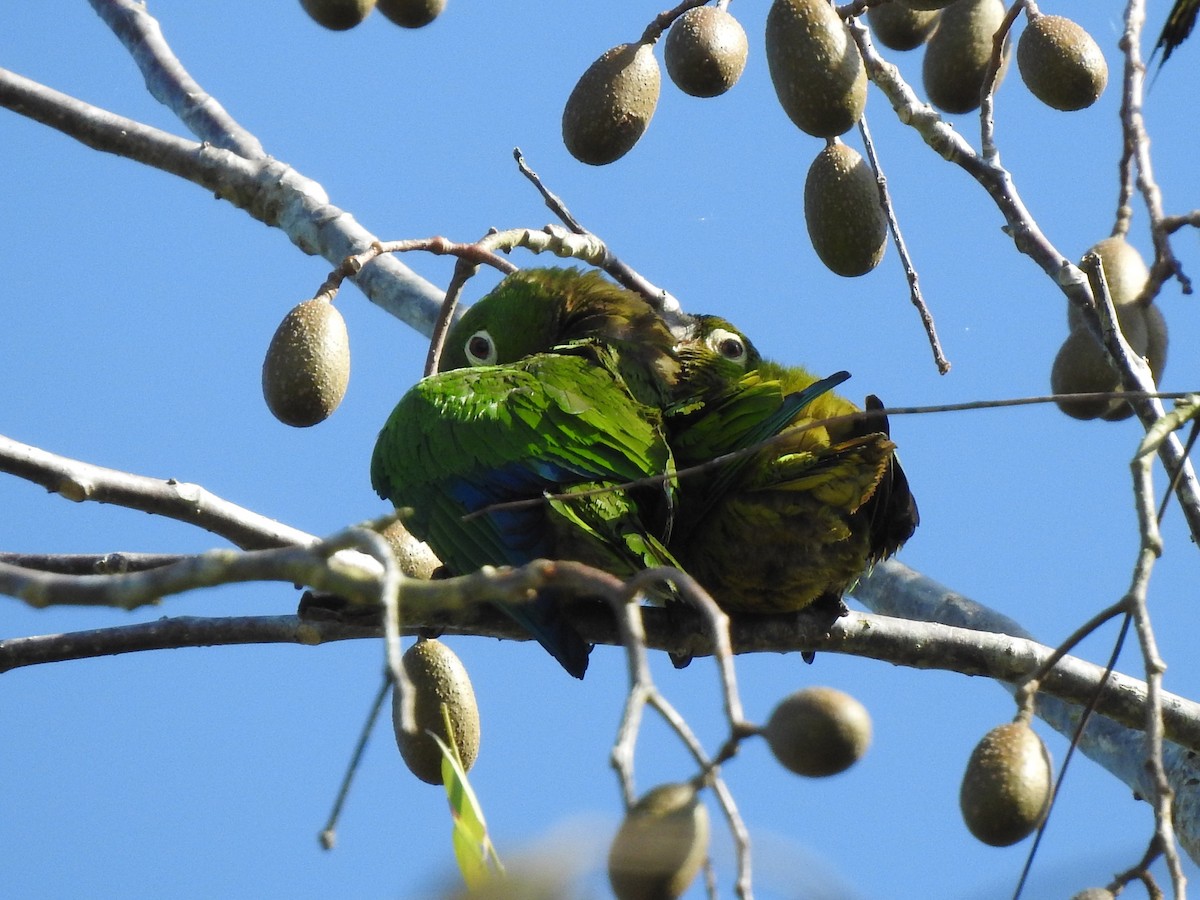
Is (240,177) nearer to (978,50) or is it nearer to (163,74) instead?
(163,74)

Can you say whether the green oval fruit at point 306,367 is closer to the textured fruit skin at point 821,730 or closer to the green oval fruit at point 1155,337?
the textured fruit skin at point 821,730

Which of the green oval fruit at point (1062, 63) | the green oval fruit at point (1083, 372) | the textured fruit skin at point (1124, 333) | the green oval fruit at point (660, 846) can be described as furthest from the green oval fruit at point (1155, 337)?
the green oval fruit at point (660, 846)

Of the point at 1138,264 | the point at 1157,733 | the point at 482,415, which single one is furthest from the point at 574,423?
the point at 1157,733

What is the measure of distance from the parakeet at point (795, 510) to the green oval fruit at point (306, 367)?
0.75m

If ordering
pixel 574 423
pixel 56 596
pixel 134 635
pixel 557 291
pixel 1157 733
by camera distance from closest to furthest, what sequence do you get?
1. pixel 56 596
2. pixel 1157 733
3. pixel 134 635
4. pixel 574 423
5. pixel 557 291

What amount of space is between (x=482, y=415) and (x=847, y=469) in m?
0.77

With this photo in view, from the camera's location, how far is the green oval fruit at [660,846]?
4.25 feet

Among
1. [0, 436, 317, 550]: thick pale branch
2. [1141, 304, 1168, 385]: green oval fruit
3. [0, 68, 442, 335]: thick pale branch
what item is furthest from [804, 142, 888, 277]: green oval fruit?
[0, 436, 317, 550]: thick pale branch

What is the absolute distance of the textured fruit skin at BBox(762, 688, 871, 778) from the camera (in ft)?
5.83

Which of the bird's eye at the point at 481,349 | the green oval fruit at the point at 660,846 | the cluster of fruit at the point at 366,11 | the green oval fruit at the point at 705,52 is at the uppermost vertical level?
the cluster of fruit at the point at 366,11

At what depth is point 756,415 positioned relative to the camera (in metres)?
3.05

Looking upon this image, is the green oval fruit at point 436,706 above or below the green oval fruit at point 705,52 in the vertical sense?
below

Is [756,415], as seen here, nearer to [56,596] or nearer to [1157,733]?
[1157,733]

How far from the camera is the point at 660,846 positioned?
4.28 feet
